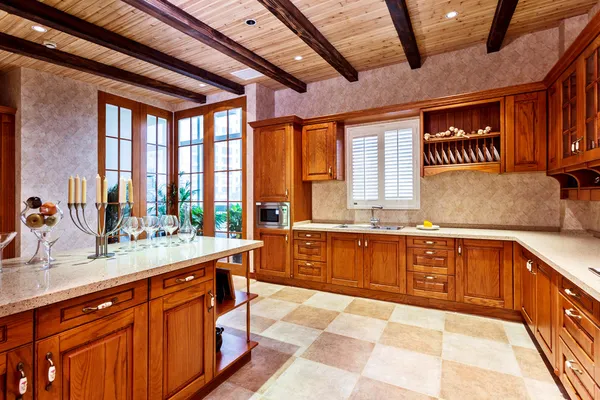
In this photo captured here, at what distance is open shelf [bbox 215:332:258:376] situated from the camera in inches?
83.1

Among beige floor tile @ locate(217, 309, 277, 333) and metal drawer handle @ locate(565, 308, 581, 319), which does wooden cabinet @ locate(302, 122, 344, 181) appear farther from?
metal drawer handle @ locate(565, 308, 581, 319)

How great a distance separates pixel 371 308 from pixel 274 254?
5.20 feet

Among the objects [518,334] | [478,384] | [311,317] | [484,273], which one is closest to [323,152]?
[311,317]

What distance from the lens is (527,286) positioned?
2727mm

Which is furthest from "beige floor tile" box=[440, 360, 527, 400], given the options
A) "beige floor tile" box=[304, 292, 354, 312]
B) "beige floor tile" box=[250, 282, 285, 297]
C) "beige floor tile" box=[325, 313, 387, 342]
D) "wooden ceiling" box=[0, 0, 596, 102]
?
"wooden ceiling" box=[0, 0, 596, 102]

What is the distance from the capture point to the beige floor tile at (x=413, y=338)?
2.56 m

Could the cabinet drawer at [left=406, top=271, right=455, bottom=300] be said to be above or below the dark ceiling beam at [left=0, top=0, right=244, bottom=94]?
below

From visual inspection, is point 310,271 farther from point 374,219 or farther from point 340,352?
point 340,352

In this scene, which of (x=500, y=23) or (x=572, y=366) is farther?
(x=500, y=23)

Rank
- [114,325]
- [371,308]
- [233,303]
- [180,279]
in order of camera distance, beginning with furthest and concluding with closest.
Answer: [371,308] < [233,303] < [180,279] < [114,325]

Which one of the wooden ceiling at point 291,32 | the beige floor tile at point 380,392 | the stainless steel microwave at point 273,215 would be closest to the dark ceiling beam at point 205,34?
the wooden ceiling at point 291,32

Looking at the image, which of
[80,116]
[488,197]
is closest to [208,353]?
[488,197]

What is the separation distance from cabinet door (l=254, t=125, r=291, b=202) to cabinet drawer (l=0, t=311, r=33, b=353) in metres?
3.37

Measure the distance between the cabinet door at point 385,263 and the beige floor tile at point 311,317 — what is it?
2.28 feet
